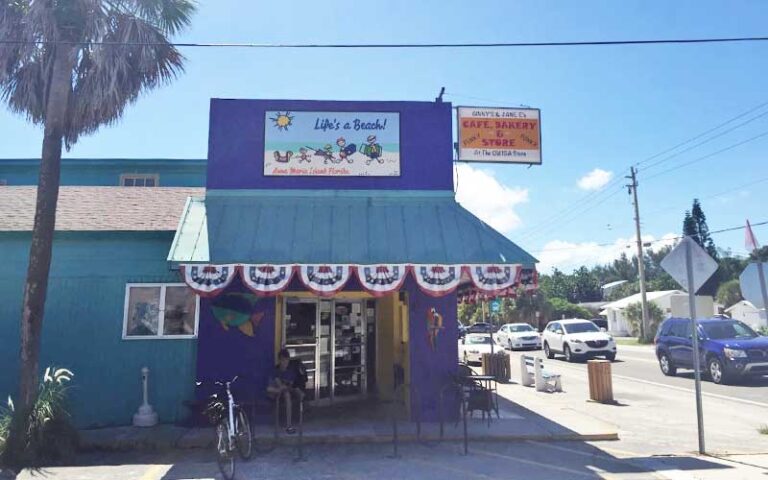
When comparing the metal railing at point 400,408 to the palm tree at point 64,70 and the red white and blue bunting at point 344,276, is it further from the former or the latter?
the palm tree at point 64,70

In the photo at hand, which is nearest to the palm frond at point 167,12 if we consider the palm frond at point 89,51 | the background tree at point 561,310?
the palm frond at point 89,51

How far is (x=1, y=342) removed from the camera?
32.0 ft

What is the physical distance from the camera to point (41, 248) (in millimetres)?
8289

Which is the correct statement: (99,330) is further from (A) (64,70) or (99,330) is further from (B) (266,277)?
(A) (64,70)

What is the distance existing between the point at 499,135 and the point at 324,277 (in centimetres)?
525

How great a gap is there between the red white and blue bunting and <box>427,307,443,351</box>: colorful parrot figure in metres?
1.49

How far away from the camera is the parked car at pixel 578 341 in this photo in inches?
885

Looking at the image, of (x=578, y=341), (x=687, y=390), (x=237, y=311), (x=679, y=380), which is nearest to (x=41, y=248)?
(x=237, y=311)

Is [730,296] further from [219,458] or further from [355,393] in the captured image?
[219,458]

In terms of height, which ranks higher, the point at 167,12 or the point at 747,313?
the point at 167,12

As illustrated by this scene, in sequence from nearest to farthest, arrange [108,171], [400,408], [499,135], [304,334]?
[400,408] < [304,334] < [499,135] < [108,171]

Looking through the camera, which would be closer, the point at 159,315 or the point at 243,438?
the point at 243,438

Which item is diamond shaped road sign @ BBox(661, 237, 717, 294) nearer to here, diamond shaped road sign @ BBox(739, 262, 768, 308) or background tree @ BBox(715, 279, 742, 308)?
diamond shaped road sign @ BBox(739, 262, 768, 308)

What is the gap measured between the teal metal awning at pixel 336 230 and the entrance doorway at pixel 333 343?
2117mm
